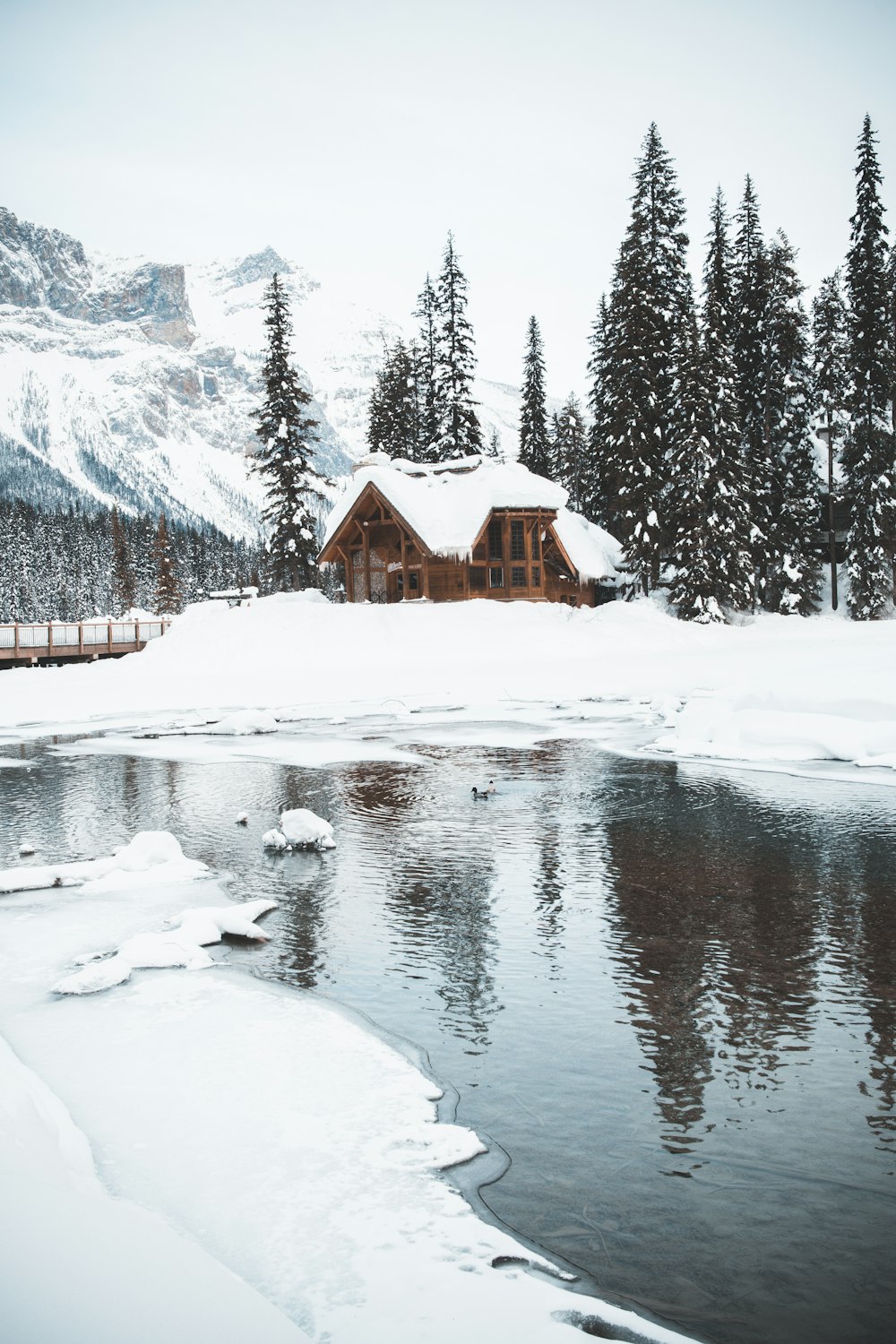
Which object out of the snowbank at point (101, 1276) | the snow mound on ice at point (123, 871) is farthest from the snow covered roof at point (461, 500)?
the snowbank at point (101, 1276)

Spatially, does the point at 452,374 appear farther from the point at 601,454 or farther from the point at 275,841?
the point at 275,841

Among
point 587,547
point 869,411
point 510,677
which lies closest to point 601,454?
point 587,547

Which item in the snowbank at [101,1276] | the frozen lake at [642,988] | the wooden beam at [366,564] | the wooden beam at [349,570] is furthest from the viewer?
the wooden beam at [349,570]

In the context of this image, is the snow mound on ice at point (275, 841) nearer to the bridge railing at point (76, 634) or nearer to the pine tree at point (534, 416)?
the bridge railing at point (76, 634)

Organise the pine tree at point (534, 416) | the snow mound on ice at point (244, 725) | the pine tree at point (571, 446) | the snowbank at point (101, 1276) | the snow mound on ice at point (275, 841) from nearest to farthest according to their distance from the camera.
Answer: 1. the snowbank at point (101, 1276)
2. the snow mound on ice at point (275, 841)
3. the snow mound on ice at point (244, 725)
4. the pine tree at point (534, 416)
5. the pine tree at point (571, 446)

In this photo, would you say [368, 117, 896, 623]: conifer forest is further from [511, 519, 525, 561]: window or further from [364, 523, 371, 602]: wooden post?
[364, 523, 371, 602]: wooden post

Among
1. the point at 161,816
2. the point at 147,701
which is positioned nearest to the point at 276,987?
the point at 161,816

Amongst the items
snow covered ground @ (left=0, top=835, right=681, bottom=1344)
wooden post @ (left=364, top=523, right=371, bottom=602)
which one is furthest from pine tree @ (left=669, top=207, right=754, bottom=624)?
snow covered ground @ (left=0, top=835, right=681, bottom=1344)

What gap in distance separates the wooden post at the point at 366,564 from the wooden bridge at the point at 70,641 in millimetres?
9648

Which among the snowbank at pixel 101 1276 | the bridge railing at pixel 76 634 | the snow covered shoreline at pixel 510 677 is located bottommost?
the snowbank at pixel 101 1276

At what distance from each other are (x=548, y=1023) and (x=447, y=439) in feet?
147

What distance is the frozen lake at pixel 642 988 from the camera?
11.8ft

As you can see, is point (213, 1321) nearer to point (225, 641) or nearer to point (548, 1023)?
point (548, 1023)

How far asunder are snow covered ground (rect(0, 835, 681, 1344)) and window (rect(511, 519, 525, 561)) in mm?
35254
